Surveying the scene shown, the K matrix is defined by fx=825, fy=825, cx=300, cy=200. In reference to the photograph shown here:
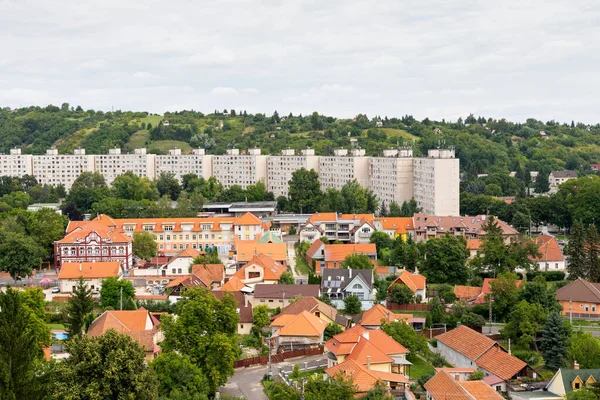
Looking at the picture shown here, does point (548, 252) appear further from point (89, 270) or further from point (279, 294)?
point (89, 270)


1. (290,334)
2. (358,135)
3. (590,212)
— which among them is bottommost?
(290,334)

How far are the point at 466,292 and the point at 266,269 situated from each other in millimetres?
10532

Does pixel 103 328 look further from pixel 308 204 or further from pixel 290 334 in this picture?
pixel 308 204

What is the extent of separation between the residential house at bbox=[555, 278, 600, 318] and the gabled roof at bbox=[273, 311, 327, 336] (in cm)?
1137

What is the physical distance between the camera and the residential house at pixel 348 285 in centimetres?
4069

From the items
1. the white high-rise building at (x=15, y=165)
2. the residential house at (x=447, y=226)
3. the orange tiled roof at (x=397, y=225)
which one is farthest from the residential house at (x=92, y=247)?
the white high-rise building at (x=15, y=165)

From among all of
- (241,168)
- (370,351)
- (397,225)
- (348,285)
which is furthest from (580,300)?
(241,168)

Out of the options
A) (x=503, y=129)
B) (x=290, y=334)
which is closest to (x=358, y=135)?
(x=503, y=129)

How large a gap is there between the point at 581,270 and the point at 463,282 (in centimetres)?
601

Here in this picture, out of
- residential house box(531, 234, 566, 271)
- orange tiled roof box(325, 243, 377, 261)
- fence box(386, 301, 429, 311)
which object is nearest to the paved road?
fence box(386, 301, 429, 311)

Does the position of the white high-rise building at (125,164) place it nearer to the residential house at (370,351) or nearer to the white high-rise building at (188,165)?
the white high-rise building at (188,165)

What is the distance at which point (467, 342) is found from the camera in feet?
101

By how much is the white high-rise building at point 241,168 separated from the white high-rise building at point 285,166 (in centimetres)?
97

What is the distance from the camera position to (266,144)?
10588 centimetres
